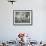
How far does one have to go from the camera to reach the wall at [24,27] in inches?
204

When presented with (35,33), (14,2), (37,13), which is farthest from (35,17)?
(14,2)

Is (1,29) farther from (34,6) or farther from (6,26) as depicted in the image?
(34,6)

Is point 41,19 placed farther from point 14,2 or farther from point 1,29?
point 1,29

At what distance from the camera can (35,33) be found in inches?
204

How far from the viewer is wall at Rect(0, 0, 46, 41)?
519 cm

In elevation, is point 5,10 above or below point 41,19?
above

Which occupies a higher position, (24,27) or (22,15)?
(22,15)

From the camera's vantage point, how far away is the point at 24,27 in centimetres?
522

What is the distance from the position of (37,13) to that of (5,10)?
1.25 metres

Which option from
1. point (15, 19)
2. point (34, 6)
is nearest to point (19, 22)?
point (15, 19)

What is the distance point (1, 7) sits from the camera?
5.23 metres

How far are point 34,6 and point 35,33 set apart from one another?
41.2 inches

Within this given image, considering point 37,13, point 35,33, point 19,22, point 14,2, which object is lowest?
point 35,33

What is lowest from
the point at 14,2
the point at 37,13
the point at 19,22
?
the point at 19,22
